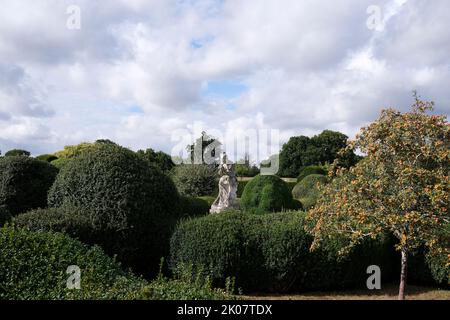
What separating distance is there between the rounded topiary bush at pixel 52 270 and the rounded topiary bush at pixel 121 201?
1.82m

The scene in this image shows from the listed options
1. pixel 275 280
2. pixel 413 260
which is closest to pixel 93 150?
pixel 275 280

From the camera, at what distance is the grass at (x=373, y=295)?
9.16 m

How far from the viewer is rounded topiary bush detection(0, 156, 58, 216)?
34.1 feet

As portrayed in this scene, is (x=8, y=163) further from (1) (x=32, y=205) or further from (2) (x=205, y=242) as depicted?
(2) (x=205, y=242)

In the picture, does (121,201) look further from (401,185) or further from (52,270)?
(401,185)

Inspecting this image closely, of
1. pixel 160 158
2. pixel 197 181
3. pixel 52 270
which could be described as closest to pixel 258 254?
pixel 52 270

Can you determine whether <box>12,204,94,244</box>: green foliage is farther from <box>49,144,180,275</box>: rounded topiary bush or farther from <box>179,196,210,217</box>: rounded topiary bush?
<box>179,196,210,217</box>: rounded topiary bush

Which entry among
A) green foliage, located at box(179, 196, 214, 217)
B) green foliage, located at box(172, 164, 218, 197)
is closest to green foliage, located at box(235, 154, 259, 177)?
green foliage, located at box(172, 164, 218, 197)

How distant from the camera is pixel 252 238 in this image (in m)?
9.16

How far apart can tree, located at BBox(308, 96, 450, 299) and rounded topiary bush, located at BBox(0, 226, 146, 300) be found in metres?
3.58

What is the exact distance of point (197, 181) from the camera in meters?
27.7

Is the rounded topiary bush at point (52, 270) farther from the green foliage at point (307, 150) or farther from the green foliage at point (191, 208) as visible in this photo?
the green foliage at point (307, 150)

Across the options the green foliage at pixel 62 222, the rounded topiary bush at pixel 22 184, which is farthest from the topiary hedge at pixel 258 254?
the rounded topiary bush at pixel 22 184

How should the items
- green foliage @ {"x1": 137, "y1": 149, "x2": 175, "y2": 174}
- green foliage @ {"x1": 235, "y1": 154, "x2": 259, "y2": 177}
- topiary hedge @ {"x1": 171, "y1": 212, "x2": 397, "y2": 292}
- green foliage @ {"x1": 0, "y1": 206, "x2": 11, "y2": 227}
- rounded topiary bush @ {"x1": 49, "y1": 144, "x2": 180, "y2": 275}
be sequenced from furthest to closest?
green foliage @ {"x1": 235, "y1": 154, "x2": 259, "y2": 177}, green foliage @ {"x1": 137, "y1": 149, "x2": 175, "y2": 174}, rounded topiary bush @ {"x1": 49, "y1": 144, "x2": 180, "y2": 275}, topiary hedge @ {"x1": 171, "y1": 212, "x2": 397, "y2": 292}, green foliage @ {"x1": 0, "y1": 206, "x2": 11, "y2": 227}
